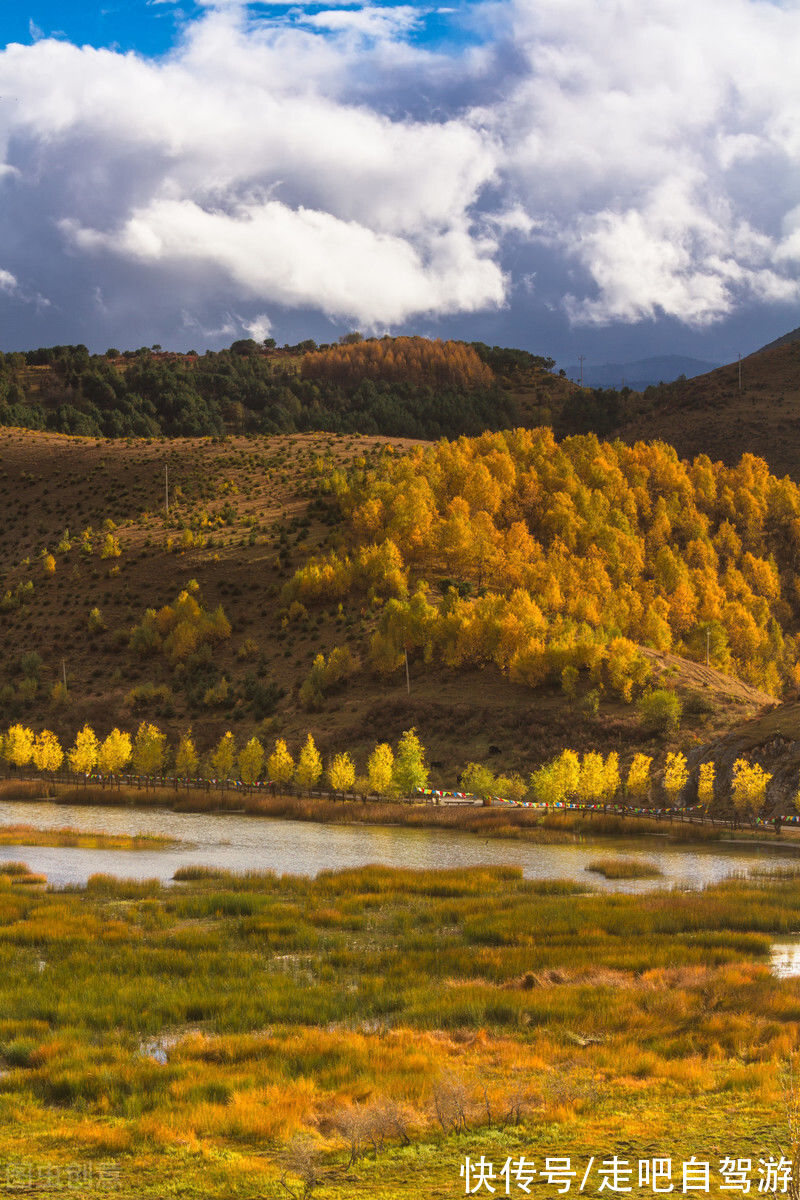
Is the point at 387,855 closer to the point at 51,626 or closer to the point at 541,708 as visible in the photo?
the point at 541,708

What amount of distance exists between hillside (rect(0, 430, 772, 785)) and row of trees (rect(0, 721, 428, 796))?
4.95 m

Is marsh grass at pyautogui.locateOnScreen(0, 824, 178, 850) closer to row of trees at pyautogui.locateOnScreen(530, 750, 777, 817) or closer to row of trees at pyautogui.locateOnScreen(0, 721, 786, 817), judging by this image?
row of trees at pyautogui.locateOnScreen(0, 721, 786, 817)

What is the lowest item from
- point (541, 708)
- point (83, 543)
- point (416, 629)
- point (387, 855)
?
point (387, 855)

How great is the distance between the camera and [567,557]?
125 m

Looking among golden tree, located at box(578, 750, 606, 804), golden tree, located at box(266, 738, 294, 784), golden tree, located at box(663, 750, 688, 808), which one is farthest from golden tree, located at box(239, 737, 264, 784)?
golden tree, located at box(663, 750, 688, 808)

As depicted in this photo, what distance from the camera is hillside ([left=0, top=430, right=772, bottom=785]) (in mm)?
89188

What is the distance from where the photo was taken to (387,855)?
54.2m

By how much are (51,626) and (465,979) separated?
10507cm

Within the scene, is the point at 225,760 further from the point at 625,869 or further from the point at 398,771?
the point at 625,869

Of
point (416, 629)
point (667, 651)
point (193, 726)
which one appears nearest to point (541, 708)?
point (416, 629)

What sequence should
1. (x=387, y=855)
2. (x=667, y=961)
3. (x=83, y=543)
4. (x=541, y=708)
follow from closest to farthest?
(x=667, y=961) < (x=387, y=855) < (x=541, y=708) < (x=83, y=543)

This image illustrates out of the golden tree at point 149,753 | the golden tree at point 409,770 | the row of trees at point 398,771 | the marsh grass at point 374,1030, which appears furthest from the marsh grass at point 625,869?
the golden tree at point 149,753

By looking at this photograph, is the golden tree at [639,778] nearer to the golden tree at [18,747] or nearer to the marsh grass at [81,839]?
the marsh grass at [81,839]

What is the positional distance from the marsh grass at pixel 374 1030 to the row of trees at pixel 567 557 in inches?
2322
